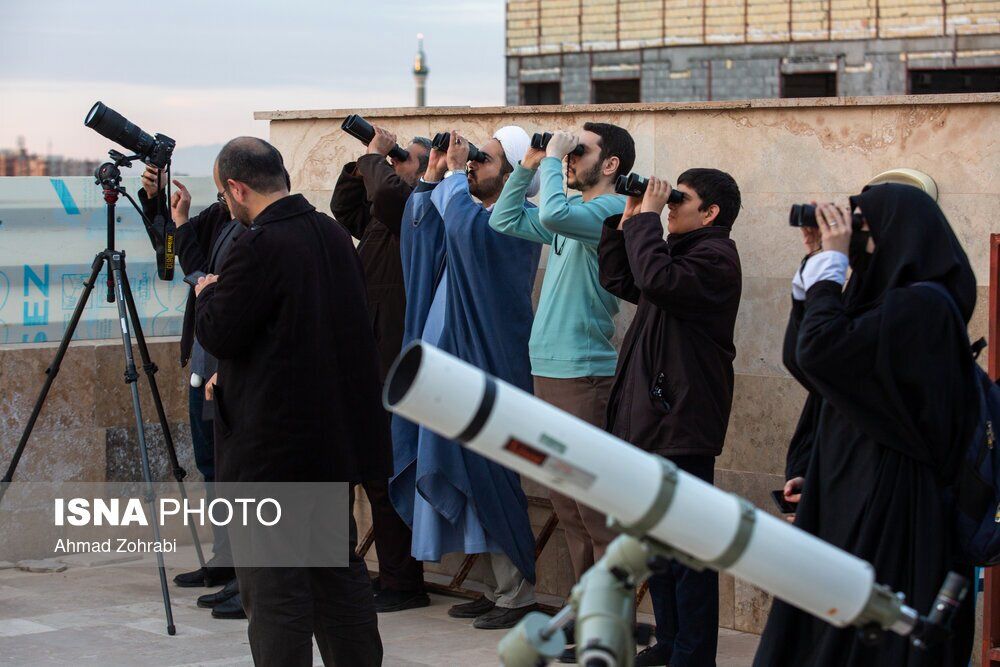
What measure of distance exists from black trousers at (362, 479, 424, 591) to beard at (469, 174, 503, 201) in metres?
1.28

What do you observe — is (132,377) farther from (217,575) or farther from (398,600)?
(398,600)

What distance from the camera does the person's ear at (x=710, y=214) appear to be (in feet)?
15.8

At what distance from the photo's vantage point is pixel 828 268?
11.4 ft

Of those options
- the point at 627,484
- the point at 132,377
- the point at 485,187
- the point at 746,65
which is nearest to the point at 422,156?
the point at 485,187

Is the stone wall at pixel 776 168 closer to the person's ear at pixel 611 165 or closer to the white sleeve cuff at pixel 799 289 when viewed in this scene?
the person's ear at pixel 611 165

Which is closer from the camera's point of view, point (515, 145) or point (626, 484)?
point (626, 484)

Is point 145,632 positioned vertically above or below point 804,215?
below

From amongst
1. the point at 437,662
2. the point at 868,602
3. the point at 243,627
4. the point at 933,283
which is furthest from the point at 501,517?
the point at 868,602

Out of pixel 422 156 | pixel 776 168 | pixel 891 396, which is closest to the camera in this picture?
pixel 891 396

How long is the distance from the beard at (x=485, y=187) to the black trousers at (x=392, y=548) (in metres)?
1.28

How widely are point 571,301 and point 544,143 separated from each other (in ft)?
1.95

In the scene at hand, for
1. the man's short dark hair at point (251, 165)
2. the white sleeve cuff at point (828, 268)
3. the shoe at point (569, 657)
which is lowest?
the shoe at point (569, 657)

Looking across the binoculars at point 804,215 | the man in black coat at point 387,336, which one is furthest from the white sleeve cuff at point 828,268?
the man in black coat at point 387,336

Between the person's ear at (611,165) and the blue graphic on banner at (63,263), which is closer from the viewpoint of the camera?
the person's ear at (611,165)
